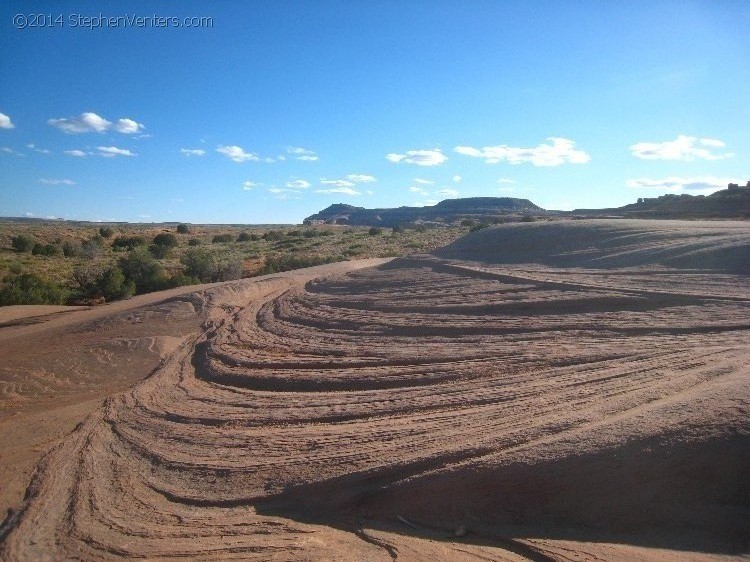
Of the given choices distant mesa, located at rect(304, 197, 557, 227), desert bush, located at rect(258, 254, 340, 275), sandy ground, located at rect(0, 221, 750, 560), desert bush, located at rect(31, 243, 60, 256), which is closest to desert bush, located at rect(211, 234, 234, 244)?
desert bush, located at rect(31, 243, 60, 256)

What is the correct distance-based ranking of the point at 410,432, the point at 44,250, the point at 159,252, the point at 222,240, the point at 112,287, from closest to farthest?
the point at 410,432 → the point at 112,287 → the point at 159,252 → the point at 44,250 → the point at 222,240

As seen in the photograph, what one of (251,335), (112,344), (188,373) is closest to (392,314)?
(251,335)

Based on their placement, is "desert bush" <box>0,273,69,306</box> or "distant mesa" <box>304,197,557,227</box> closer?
"desert bush" <box>0,273,69,306</box>

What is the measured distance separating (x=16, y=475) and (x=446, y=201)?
132521 millimetres

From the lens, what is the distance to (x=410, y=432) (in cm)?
761

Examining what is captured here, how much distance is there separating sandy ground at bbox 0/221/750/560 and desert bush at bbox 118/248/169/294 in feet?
47.2

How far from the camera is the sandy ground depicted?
5844mm

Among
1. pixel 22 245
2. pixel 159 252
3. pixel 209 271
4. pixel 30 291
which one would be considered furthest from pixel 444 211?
pixel 30 291

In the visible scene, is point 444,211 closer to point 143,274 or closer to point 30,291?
point 143,274

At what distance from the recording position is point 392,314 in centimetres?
1497

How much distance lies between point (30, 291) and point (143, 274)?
5532 millimetres

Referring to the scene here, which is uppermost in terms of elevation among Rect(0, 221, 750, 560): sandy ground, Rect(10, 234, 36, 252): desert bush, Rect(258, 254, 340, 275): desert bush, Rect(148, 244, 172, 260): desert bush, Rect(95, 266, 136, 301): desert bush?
Rect(10, 234, 36, 252): desert bush

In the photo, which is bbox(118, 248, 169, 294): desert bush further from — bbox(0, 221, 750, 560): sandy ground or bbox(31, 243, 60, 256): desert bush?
bbox(31, 243, 60, 256): desert bush

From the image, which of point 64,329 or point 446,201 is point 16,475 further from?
point 446,201
